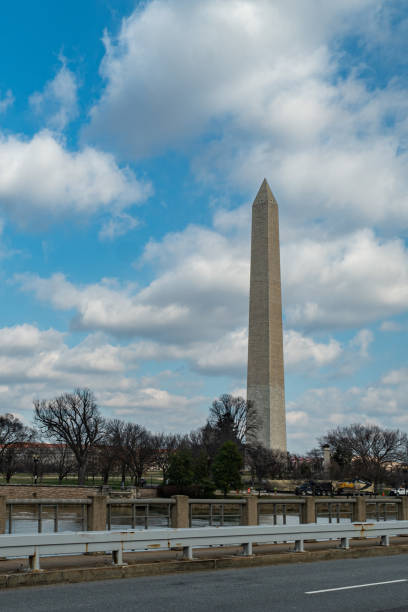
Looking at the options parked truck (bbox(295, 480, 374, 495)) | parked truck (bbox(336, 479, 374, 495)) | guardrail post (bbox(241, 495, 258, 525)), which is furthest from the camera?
parked truck (bbox(295, 480, 374, 495))

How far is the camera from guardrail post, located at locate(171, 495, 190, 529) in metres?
18.3

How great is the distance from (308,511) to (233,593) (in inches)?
366

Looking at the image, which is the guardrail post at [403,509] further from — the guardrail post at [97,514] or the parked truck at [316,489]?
the parked truck at [316,489]

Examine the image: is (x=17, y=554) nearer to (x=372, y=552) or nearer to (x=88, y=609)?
(x=88, y=609)

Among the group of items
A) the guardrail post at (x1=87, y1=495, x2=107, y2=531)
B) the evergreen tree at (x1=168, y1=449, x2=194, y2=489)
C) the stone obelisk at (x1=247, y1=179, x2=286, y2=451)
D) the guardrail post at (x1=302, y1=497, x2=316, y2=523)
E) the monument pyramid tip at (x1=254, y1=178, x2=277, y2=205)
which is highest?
the monument pyramid tip at (x1=254, y1=178, x2=277, y2=205)

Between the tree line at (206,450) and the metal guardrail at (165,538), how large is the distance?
63972mm

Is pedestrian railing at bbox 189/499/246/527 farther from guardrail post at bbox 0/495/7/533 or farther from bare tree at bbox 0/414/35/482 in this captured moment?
bare tree at bbox 0/414/35/482

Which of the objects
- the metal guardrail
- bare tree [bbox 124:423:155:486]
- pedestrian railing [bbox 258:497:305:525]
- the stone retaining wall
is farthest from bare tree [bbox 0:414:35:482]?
the metal guardrail

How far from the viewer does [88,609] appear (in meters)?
10.9

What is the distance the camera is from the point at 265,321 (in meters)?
90.9

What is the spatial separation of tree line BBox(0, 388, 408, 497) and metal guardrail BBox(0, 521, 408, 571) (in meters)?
64.0

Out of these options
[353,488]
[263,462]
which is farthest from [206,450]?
[353,488]

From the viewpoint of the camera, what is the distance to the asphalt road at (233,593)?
1128 cm

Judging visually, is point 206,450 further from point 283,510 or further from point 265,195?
point 283,510
